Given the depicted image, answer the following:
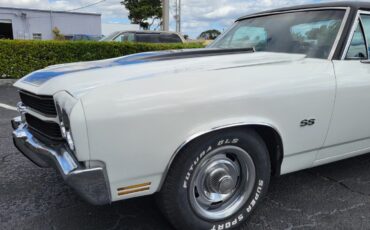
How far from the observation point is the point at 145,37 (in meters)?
13.6

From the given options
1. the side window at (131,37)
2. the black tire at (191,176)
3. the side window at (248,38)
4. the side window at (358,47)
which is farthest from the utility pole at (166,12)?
the black tire at (191,176)

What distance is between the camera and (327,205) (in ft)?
10.2

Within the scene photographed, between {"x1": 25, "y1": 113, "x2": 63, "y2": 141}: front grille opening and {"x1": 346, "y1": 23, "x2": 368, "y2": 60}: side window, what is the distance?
2333 mm

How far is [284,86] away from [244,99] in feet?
1.21

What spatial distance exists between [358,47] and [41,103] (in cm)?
259

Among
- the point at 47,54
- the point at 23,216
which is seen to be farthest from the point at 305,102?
the point at 47,54

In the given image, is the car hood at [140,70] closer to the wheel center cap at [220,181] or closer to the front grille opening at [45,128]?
the front grille opening at [45,128]

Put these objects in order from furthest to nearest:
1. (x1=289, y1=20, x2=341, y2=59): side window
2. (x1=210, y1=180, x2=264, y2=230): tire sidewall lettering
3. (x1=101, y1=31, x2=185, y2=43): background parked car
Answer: (x1=101, y1=31, x2=185, y2=43): background parked car, (x1=289, y1=20, x2=341, y2=59): side window, (x1=210, y1=180, x2=264, y2=230): tire sidewall lettering

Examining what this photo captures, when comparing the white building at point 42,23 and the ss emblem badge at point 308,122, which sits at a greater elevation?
the white building at point 42,23

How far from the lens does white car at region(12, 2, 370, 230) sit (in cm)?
218

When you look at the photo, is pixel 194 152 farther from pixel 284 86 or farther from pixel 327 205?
pixel 327 205

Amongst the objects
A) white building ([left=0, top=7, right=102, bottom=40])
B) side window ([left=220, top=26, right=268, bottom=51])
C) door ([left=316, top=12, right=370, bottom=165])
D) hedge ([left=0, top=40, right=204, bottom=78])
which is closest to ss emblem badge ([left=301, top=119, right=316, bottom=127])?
door ([left=316, top=12, right=370, bottom=165])

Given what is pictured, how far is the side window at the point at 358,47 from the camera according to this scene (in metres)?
3.18

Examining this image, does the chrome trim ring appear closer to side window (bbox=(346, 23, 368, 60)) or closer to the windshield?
the windshield
